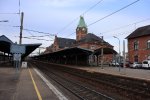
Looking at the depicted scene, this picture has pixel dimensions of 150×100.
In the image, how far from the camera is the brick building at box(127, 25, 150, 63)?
235ft

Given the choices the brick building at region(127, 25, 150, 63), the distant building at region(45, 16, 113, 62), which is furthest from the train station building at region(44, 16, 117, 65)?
the brick building at region(127, 25, 150, 63)

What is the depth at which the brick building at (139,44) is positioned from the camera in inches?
2817

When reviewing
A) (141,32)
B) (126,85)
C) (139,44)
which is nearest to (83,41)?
(141,32)

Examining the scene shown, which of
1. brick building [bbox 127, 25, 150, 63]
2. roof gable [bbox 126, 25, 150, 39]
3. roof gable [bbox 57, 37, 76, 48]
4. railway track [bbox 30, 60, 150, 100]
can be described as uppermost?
roof gable [bbox 57, 37, 76, 48]

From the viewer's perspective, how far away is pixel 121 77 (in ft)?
76.2

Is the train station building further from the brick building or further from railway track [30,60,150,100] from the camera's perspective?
railway track [30,60,150,100]

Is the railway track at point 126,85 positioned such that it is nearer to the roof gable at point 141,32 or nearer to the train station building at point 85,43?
the roof gable at point 141,32

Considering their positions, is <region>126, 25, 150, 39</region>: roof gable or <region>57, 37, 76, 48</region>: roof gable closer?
<region>126, 25, 150, 39</region>: roof gable

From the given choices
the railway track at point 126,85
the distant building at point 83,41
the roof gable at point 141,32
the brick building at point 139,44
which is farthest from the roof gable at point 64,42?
the railway track at point 126,85

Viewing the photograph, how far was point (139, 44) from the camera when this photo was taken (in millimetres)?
75625

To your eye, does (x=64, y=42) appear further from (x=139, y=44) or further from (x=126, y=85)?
(x=126, y=85)

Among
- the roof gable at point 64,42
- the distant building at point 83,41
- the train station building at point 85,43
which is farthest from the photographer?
the roof gable at point 64,42

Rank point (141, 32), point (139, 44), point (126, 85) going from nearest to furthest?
point (126, 85), point (139, 44), point (141, 32)

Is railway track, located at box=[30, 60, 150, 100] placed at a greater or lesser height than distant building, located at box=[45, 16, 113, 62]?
lesser
